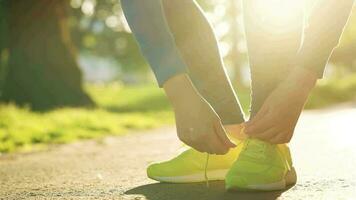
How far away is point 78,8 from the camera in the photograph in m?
30.4

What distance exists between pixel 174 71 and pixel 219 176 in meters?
0.72

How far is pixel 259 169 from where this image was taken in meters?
2.31

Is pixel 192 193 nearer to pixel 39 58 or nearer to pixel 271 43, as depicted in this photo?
pixel 271 43

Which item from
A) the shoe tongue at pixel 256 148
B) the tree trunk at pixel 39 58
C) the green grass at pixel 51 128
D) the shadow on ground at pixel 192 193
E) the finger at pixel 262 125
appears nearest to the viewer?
the finger at pixel 262 125

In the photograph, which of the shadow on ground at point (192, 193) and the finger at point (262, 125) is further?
the shadow on ground at point (192, 193)

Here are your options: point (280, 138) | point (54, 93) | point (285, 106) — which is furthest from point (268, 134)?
point (54, 93)

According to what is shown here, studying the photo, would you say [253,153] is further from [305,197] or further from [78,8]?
[78,8]

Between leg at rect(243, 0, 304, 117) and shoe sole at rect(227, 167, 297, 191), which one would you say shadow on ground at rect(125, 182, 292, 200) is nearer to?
shoe sole at rect(227, 167, 297, 191)

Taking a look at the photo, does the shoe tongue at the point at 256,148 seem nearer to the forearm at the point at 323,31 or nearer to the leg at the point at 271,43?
the leg at the point at 271,43

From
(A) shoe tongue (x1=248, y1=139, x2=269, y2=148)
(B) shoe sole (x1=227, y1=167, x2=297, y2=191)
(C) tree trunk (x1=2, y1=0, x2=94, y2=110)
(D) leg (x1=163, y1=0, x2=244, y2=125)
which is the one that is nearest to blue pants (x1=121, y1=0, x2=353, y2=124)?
(D) leg (x1=163, y1=0, x2=244, y2=125)

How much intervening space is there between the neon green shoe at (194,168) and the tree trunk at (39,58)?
9.50 m

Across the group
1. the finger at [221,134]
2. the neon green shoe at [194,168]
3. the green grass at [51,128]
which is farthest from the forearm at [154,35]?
the green grass at [51,128]

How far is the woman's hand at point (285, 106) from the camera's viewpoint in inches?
80.9

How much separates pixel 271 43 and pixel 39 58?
10396 mm
